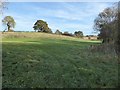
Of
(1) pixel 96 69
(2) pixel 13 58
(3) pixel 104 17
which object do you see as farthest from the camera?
(3) pixel 104 17

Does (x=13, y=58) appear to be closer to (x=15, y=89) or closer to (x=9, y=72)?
(x=9, y=72)

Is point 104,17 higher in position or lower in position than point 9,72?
higher

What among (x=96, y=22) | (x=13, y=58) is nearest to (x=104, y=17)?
(x=96, y=22)

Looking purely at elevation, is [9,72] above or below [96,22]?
below

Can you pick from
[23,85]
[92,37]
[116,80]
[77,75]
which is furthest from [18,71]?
[92,37]

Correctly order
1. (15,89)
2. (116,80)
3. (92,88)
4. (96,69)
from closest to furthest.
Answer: (15,89), (92,88), (116,80), (96,69)

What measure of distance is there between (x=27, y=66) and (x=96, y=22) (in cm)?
4793

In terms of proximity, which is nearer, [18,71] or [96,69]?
[18,71]

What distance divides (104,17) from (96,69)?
Answer: 4347 centimetres

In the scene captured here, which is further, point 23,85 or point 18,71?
point 18,71

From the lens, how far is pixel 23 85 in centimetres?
1098

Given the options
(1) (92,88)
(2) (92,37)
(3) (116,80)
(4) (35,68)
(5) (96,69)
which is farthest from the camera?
(2) (92,37)

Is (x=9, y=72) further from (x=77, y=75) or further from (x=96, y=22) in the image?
(x=96, y=22)

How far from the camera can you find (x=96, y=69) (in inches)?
596
